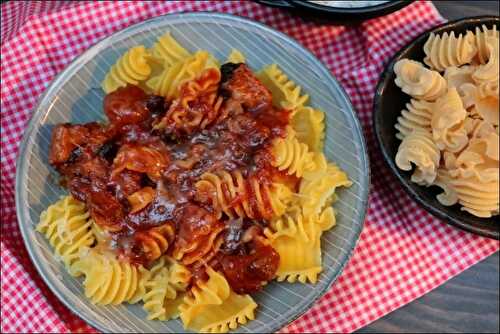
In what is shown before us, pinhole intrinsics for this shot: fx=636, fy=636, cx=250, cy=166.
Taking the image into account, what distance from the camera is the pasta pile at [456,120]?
2.29 m

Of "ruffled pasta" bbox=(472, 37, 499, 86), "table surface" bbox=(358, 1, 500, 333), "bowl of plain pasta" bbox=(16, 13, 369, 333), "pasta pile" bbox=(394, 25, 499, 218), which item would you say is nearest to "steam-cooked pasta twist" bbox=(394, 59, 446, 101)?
"pasta pile" bbox=(394, 25, 499, 218)

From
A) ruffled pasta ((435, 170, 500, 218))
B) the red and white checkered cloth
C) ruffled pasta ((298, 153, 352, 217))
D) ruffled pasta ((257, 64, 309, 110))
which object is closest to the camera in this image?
ruffled pasta ((435, 170, 500, 218))

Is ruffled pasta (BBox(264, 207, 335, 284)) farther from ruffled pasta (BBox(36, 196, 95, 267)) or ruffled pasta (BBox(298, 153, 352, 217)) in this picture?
ruffled pasta (BBox(36, 196, 95, 267))

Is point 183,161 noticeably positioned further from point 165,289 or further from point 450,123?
point 450,123

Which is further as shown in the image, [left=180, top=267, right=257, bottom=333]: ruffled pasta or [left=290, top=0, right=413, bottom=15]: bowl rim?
[left=290, top=0, right=413, bottom=15]: bowl rim

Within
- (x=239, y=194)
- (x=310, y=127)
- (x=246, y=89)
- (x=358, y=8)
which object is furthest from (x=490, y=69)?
(x=239, y=194)

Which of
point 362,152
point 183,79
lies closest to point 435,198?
point 362,152

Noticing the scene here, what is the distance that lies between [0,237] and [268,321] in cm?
118

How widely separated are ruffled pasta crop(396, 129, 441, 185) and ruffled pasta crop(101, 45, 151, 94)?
106 centimetres

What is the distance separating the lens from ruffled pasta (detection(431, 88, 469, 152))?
2.29 metres

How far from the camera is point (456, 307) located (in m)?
2.64

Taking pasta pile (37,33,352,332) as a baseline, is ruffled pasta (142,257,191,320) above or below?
below

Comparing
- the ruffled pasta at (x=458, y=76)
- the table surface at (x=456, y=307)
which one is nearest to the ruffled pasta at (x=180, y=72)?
the ruffled pasta at (x=458, y=76)

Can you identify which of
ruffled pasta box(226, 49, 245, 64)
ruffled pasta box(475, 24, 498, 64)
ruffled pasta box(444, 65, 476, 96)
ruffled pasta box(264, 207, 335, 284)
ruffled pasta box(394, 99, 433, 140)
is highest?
ruffled pasta box(475, 24, 498, 64)
